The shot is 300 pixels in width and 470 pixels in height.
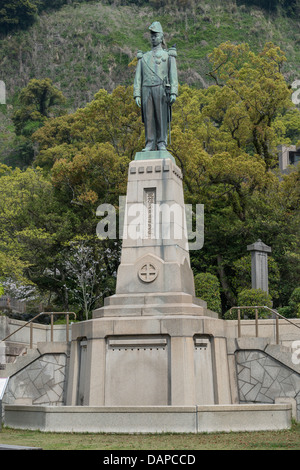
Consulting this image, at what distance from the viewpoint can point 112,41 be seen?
93.2 metres

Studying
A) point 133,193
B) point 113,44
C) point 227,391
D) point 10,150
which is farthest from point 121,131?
point 113,44

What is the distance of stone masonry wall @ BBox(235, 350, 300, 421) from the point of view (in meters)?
15.5

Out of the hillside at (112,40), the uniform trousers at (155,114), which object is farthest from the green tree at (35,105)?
the uniform trousers at (155,114)

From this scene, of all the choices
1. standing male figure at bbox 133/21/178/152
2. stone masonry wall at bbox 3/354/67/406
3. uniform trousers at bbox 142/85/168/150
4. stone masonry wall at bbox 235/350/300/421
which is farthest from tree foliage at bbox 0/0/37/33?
stone masonry wall at bbox 235/350/300/421

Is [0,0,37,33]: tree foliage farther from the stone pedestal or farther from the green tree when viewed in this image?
the stone pedestal

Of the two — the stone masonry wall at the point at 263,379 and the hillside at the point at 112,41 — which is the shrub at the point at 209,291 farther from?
the hillside at the point at 112,41

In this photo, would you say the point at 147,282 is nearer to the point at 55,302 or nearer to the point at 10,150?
the point at 55,302

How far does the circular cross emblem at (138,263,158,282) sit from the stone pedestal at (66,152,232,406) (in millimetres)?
24

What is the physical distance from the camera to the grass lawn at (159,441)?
1032 cm

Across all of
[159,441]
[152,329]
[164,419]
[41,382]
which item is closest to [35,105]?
[41,382]

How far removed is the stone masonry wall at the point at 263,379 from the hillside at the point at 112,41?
7239cm

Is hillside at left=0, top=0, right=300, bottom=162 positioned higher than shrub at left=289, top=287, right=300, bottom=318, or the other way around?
hillside at left=0, top=0, right=300, bottom=162

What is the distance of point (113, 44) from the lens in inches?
3652
